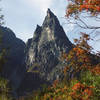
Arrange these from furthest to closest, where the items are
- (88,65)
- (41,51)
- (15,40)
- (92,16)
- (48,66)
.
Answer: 1. (15,40)
2. (41,51)
3. (48,66)
4. (88,65)
5. (92,16)

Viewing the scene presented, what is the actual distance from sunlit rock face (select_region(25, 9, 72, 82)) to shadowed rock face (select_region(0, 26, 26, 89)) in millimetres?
7188

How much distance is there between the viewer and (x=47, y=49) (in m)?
156

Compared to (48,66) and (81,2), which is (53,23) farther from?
(81,2)

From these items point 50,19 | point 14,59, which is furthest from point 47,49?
point 14,59

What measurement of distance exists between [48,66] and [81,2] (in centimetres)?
13740

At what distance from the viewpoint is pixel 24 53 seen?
175m

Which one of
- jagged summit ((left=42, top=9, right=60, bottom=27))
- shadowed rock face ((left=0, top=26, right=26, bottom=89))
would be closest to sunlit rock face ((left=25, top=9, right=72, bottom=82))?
jagged summit ((left=42, top=9, right=60, bottom=27))

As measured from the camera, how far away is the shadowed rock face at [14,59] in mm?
151150

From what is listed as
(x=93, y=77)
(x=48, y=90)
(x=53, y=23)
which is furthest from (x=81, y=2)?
(x=53, y=23)

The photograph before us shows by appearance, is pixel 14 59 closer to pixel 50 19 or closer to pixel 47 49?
pixel 47 49

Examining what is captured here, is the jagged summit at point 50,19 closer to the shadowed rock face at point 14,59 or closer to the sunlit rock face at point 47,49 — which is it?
the sunlit rock face at point 47,49

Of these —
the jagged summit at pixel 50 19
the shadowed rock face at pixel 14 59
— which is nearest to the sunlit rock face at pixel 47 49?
the jagged summit at pixel 50 19

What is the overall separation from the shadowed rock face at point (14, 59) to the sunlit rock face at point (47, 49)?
23.6ft

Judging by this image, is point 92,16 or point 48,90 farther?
point 48,90
